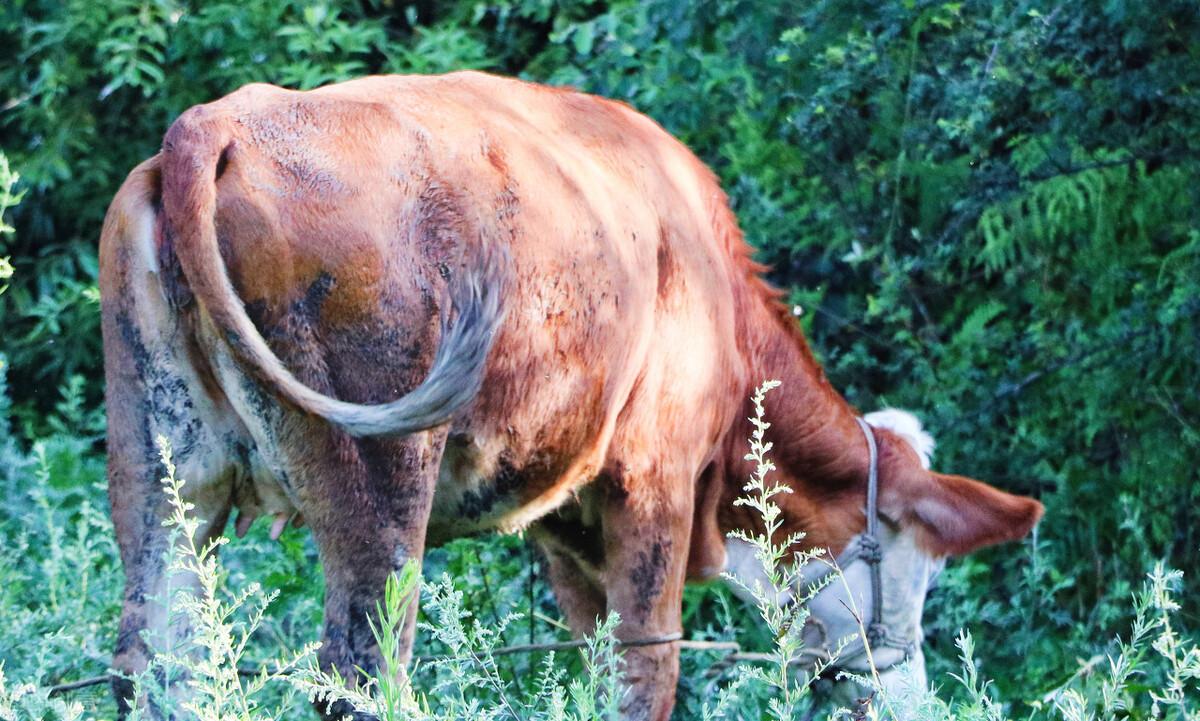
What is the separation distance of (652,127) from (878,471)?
1363 millimetres

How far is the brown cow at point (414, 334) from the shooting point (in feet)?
10.8

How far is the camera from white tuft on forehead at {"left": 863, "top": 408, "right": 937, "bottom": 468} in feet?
17.0

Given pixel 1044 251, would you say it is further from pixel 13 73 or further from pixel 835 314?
pixel 13 73

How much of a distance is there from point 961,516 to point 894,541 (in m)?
0.23

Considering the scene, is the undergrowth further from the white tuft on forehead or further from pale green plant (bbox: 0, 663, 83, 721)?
the white tuft on forehead

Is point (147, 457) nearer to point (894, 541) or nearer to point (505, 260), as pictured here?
point (505, 260)

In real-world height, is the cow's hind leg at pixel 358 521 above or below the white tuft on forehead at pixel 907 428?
above

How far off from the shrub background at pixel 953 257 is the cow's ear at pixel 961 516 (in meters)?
0.43

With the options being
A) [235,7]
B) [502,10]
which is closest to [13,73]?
[235,7]

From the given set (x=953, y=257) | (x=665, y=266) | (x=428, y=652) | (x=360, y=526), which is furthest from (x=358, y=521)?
(x=953, y=257)

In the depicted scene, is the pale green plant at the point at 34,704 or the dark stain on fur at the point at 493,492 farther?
the dark stain on fur at the point at 493,492

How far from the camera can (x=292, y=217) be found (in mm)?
3318

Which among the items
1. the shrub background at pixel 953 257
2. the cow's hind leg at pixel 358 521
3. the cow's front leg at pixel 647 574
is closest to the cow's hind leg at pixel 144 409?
the cow's hind leg at pixel 358 521

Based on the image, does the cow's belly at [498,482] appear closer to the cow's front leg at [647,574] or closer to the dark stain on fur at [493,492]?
the dark stain on fur at [493,492]
